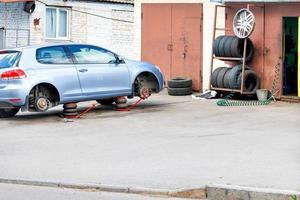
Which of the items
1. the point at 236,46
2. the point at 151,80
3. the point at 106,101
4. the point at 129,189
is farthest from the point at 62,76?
the point at 129,189

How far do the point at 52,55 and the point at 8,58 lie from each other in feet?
3.08

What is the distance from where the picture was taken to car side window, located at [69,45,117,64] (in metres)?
15.7

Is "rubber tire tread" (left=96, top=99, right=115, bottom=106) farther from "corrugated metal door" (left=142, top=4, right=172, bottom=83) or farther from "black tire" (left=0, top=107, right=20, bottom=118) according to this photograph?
"corrugated metal door" (left=142, top=4, right=172, bottom=83)

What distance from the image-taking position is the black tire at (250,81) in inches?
708

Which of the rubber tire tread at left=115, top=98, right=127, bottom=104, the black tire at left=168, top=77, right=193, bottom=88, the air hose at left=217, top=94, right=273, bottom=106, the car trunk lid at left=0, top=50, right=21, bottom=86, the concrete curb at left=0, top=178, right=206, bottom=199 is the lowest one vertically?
the concrete curb at left=0, top=178, right=206, bottom=199

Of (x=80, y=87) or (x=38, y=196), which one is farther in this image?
(x=80, y=87)

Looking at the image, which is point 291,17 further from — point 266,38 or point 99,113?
point 99,113

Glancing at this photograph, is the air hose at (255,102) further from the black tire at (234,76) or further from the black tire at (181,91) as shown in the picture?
the black tire at (181,91)

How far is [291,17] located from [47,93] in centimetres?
665

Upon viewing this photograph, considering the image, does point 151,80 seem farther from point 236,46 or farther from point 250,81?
point 250,81

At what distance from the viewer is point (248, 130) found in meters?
13.3

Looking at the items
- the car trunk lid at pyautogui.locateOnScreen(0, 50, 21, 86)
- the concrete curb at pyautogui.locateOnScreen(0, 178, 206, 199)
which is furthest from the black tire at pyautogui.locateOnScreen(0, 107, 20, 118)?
the concrete curb at pyautogui.locateOnScreen(0, 178, 206, 199)

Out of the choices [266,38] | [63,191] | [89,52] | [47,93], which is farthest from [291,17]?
[63,191]

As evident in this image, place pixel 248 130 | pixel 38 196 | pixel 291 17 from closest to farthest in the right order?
1. pixel 38 196
2. pixel 248 130
3. pixel 291 17
